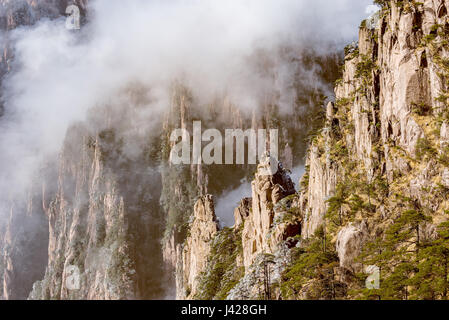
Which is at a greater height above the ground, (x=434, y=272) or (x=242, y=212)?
(x=242, y=212)

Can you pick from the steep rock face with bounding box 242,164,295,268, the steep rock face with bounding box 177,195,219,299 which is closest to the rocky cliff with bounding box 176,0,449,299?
the steep rock face with bounding box 242,164,295,268

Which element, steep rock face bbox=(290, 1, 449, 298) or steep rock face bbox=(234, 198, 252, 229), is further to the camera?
steep rock face bbox=(234, 198, 252, 229)

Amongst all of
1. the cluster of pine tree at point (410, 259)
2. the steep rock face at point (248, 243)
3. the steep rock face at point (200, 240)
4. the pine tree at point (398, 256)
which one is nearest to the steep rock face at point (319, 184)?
the steep rock face at point (248, 243)

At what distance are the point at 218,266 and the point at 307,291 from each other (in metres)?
52.8

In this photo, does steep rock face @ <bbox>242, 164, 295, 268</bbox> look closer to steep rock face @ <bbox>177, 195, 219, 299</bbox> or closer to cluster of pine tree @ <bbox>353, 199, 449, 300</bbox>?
steep rock face @ <bbox>177, 195, 219, 299</bbox>

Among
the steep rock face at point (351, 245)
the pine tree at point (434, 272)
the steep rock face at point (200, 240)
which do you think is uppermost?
the steep rock face at point (200, 240)

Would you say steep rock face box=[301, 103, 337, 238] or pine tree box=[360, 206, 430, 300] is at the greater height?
steep rock face box=[301, 103, 337, 238]

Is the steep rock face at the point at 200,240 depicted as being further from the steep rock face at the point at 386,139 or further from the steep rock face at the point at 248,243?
the steep rock face at the point at 386,139

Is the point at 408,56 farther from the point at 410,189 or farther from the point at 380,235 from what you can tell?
the point at 380,235

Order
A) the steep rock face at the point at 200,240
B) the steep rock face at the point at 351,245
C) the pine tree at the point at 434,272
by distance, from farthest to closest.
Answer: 1. the steep rock face at the point at 200,240
2. the steep rock face at the point at 351,245
3. the pine tree at the point at 434,272

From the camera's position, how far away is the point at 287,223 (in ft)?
295

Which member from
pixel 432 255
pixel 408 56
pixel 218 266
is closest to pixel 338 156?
pixel 408 56

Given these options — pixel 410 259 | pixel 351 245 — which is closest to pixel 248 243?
pixel 351 245

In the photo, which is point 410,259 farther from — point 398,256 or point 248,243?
point 248,243
